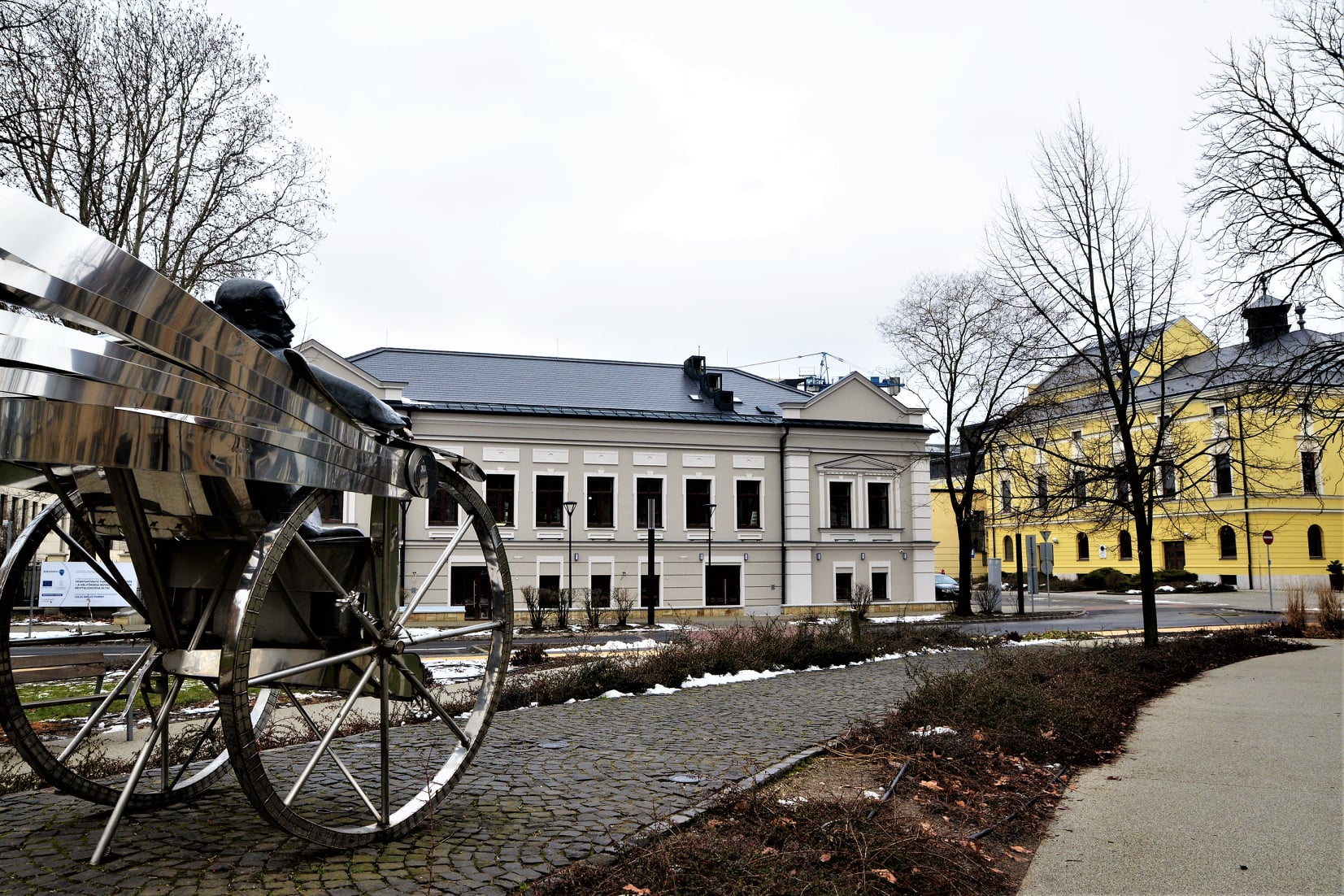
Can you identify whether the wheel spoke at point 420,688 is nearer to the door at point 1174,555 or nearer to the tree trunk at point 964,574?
the tree trunk at point 964,574

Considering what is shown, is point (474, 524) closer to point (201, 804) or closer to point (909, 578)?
point (201, 804)

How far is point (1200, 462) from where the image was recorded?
41719 mm

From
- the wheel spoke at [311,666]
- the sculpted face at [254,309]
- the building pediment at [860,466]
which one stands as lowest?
the wheel spoke at [311,666]

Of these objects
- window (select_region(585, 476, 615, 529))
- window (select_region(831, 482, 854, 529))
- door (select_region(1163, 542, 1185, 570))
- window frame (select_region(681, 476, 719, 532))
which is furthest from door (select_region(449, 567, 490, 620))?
door (select_region(1163, 542, 1185, 570))

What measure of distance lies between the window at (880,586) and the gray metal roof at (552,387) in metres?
6.93

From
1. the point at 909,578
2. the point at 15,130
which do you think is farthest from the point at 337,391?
the point at 909,578

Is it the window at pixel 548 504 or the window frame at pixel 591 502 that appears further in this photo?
the window frame at pixel 591 502

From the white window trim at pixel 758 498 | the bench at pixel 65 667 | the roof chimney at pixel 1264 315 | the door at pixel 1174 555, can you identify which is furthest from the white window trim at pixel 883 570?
the bench at pixel 65 667

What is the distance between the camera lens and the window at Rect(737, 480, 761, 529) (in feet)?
114

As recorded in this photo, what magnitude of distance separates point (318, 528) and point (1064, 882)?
13.4ft

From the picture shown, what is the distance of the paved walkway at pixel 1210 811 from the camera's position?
467 cm

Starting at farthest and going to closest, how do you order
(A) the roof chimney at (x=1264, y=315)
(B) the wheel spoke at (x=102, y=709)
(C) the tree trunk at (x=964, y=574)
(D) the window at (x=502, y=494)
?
1. (D) the window at (x=502, y=494)
2. (C) the tree trunk at (x=964, y=574)
3. (A) the roof chimney at (x=1264, y=315)
4. (B) the wheel spoke at (x=102, y=709)

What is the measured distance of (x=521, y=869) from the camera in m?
4.50

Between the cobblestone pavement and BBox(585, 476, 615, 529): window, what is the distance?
955 inches
